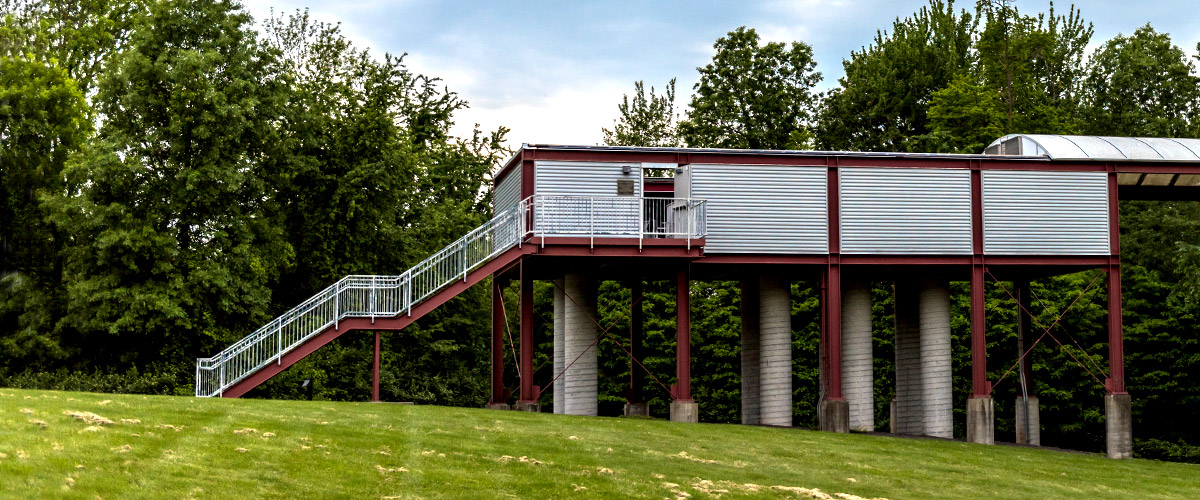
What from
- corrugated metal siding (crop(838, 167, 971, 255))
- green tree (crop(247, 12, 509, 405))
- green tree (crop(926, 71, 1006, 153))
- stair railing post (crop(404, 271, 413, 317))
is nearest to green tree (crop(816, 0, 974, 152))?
green tree (crop(926, 71, 1006, 153))

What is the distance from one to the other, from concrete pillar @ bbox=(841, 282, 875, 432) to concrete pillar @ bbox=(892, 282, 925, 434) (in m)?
2.11

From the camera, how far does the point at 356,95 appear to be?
54.9m

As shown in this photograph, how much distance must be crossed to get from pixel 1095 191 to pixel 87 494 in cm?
3012

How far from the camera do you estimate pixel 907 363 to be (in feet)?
133

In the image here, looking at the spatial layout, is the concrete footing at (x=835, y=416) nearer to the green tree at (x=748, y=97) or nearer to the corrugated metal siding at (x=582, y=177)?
the corrugated metal siding at (x=582, y=177)

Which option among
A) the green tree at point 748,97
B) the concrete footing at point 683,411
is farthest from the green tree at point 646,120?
the concrete footing at point 683,411

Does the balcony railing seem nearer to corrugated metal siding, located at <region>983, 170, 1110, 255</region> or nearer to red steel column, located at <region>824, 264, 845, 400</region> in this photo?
red steel column, located at <region>824, 264, 845, 400</region>

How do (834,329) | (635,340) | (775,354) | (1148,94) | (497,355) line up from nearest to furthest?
(834,329)
(775,354)
(497,355)
(635,340)
(1148,94)

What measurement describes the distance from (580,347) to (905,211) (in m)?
10.2

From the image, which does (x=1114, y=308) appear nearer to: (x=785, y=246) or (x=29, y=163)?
(x=785, y=246)

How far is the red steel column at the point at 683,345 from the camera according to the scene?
33.4m

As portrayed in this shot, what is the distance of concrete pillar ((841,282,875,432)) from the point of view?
124ft

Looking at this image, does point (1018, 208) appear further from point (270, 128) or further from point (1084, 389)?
point (270, 128)

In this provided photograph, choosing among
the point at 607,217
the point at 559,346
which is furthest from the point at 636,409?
the point at 607,217
